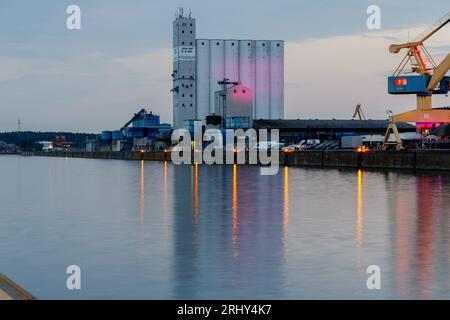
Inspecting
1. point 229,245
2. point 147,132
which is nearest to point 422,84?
point 229,245

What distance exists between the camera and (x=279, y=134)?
126312 mm

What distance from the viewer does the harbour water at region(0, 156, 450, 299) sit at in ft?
38.8

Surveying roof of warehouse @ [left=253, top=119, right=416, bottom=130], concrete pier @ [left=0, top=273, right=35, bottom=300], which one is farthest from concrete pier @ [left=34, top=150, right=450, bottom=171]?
concrete pier @ [left=0, top=273, right=35, bottom=300]

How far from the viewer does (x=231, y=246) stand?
54.1ft

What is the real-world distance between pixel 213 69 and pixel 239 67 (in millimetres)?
4388

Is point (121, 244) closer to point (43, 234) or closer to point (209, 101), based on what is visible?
point (43, 234)

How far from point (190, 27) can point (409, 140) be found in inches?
2148

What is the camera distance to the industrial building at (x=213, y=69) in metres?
126

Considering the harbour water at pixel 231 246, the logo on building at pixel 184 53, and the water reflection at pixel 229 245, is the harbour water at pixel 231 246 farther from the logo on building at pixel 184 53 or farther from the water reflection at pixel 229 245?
the logo on building at pixel 184 53

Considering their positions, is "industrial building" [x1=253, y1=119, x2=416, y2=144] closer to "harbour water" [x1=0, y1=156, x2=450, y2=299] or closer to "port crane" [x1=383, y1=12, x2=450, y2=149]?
"port crane" [x1=383, y1=12, x2=450, y2=149]

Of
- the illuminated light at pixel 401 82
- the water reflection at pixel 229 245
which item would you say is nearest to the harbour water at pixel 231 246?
the water reflection at pixel 229 245

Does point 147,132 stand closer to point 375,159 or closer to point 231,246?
point 375,159

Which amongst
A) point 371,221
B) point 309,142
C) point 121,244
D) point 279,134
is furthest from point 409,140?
point 121,244

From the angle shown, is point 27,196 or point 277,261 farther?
point 27,196
